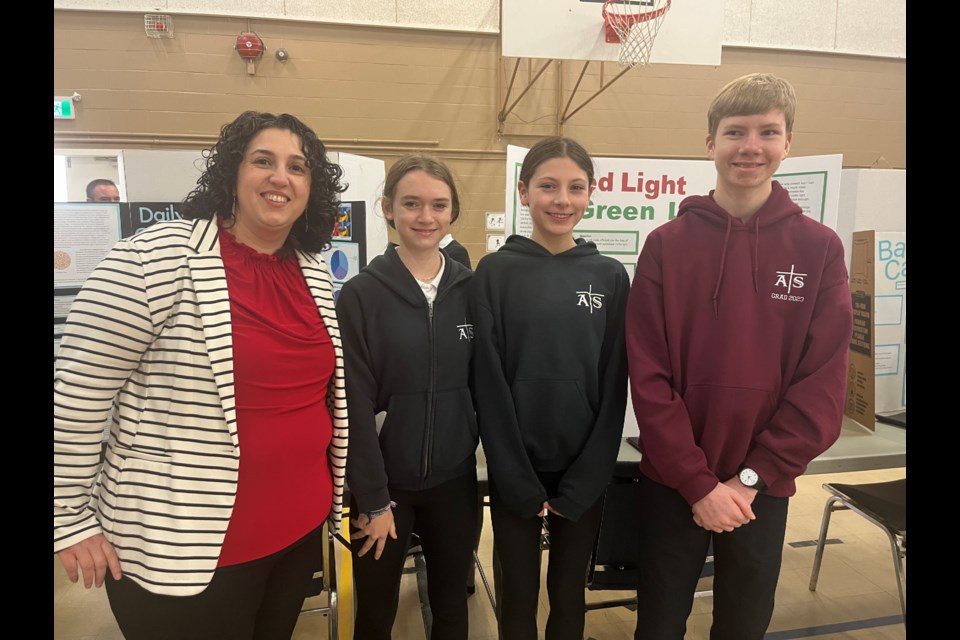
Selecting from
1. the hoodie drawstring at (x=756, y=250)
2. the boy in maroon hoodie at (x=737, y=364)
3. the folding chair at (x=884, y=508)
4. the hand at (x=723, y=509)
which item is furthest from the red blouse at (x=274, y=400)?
the folding chair at (x=884, y=508)

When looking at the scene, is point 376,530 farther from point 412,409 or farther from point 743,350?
point 743,350

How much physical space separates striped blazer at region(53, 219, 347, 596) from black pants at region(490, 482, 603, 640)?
2.32 ft

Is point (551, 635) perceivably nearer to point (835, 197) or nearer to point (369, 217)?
point (835, 197)

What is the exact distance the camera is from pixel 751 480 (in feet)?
3.98

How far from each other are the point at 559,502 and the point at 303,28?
500 cm

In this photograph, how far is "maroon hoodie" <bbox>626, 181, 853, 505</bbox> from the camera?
120cm

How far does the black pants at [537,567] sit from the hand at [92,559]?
0.84 m

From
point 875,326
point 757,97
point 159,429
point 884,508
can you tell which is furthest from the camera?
point 875,326

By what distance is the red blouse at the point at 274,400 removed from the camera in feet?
3.25

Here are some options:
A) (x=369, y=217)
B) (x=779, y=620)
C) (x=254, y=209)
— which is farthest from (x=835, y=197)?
(x=369, y=217)

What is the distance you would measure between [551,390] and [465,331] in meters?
0.27

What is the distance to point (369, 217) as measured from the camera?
328 centimetres

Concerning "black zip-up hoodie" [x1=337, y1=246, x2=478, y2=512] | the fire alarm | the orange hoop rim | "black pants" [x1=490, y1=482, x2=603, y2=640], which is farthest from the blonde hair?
the fire alarm

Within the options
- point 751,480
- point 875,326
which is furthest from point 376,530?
point 875,326
